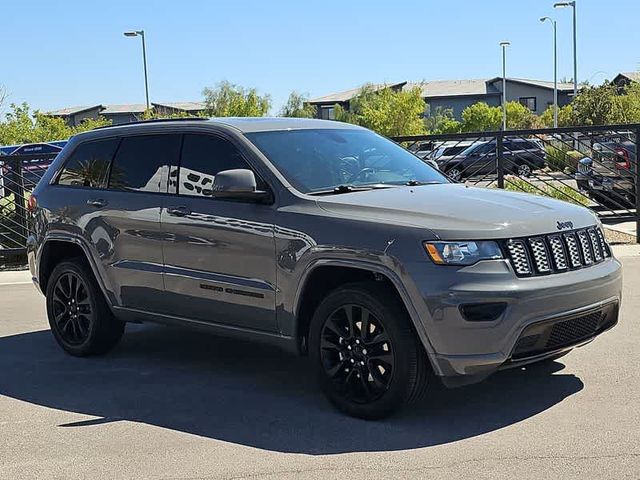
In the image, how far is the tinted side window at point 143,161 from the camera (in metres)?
6.42

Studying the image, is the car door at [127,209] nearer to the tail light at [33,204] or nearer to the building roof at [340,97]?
the tail light at [33,204]

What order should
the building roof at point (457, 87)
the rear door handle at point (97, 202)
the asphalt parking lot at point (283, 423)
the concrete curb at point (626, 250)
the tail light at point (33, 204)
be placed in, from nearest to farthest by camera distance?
the asphalt parking lot at point (283, 423)
the rear door handle at point (97, 202)
the tail light at point (33, 204)
the concrete curb at point (626, 250)
the building roof at point (457, 87)

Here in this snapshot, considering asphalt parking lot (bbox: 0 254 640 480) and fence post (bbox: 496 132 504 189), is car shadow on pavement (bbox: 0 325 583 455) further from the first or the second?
fence post (bbox: 496 132 504 189)

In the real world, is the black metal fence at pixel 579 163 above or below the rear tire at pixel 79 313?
above

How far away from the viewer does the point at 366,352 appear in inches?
203

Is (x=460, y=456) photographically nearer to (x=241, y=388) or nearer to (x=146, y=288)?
(x=241, y=388)

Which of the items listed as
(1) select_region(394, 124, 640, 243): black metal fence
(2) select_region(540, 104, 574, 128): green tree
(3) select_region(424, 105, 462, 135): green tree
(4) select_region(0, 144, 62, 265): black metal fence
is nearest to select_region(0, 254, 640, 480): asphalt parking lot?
(1) select_region(394, 124, 640, 243): black metal fence

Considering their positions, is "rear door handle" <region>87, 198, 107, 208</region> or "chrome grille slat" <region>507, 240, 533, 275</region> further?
"rear door handle" <region>87, 198, 107, 208</region>

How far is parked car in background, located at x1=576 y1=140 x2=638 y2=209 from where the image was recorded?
13.5 m

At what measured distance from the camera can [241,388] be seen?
6.11 meters

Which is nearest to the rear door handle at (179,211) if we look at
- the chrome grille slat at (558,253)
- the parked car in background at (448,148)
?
the chrome grille slat at (558,253)

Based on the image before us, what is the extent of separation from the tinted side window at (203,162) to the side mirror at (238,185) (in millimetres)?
347

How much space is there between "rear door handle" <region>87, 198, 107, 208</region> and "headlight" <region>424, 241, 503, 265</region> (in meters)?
3.03

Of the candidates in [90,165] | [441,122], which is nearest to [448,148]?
[90,165]
